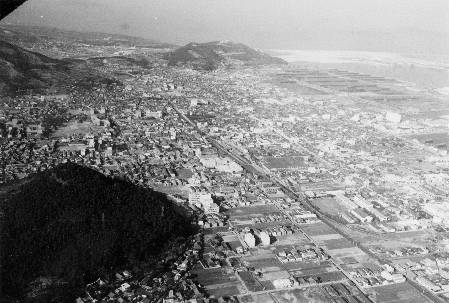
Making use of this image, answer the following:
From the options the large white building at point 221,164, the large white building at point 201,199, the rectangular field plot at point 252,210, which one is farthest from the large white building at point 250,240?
the large white building at point 221,164

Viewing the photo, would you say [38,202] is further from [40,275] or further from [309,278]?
[309,278]

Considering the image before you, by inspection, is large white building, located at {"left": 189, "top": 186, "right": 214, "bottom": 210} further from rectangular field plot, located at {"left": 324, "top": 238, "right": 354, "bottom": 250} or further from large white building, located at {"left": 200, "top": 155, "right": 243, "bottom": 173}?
rectangular field plot, located at {"left": 324, "top": 238, "right": 354, "bottom": 250}

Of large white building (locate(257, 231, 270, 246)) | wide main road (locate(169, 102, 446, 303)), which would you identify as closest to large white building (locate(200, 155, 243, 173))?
wide main road (locate(169, 102, 446, 303))

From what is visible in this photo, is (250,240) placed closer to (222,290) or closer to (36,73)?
(222,290)

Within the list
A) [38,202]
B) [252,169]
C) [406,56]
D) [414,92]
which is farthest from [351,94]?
[406,56]

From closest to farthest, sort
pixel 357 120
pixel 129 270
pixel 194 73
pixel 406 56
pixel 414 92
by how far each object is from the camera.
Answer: pixel 129 270 → pixel 357 120 → pixel 414 92 → pixel 194 73 → pixel 406 56

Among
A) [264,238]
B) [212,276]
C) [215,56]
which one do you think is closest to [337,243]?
[264,238]
